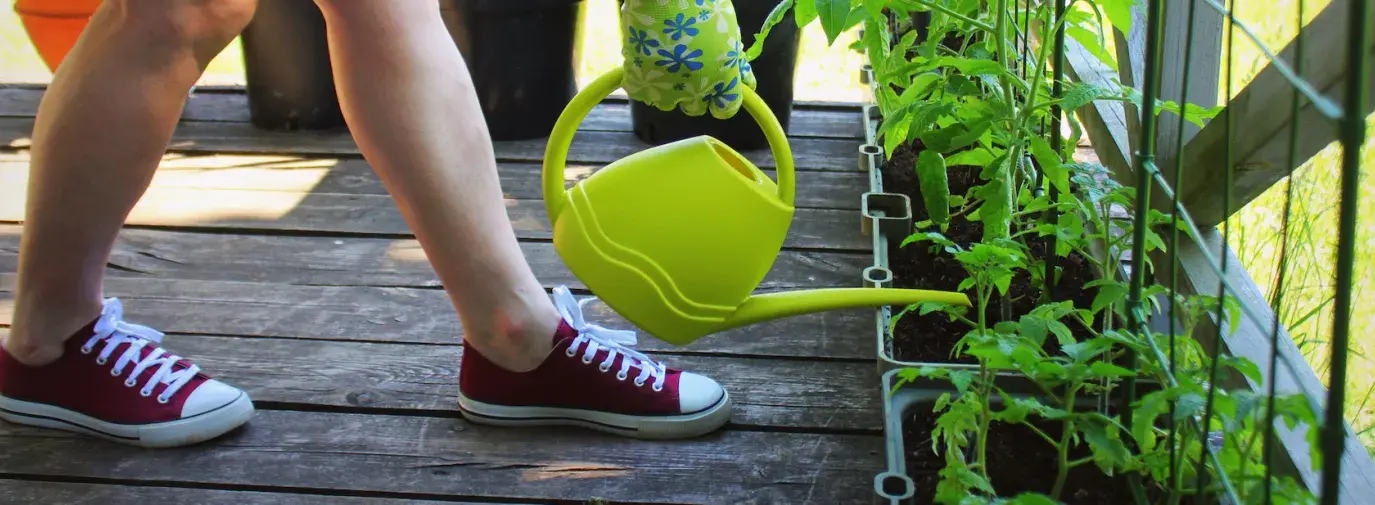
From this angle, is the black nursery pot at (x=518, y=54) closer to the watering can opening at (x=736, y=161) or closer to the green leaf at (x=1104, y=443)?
the watering can opening at (x=736, y=161)

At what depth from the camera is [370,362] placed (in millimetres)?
1556

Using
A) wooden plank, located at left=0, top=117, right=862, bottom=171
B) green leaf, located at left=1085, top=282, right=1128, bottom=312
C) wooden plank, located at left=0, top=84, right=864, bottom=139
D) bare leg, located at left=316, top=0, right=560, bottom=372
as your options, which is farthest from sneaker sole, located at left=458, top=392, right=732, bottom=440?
wooden plank, located at left=0, top=84, right=864, bottom=139

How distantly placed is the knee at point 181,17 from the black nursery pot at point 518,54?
1172mm

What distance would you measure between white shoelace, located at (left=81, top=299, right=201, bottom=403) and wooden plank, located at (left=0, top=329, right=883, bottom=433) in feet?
0.38

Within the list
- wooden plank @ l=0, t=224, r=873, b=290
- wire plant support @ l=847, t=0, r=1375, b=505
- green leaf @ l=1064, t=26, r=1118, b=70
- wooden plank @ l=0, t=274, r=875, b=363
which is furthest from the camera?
wooden plank @ l=0, t=224, r=873, b=290

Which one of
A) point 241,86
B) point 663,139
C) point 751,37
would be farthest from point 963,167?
point 241,86

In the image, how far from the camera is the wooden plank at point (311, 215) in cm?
199

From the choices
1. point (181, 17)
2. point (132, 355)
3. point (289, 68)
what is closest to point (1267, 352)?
point (181, 17)

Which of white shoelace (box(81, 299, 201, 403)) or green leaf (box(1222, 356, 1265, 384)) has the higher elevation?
green leaf (box(1222, 356, 1265, 384))

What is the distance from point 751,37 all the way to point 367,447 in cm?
120

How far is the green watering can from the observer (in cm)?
108

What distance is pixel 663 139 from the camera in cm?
244

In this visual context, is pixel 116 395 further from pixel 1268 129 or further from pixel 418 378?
pixel 1268 129

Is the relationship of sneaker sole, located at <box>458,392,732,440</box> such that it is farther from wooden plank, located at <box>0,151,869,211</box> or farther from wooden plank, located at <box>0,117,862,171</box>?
wooden plank, located at <box>0,117,862,171</box>
